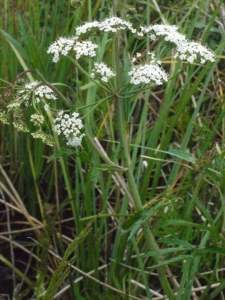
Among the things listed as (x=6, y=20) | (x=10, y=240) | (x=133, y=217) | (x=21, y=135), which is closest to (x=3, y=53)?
(x=6, y=20)

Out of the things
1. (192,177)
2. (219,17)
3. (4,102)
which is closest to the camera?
(4,102)

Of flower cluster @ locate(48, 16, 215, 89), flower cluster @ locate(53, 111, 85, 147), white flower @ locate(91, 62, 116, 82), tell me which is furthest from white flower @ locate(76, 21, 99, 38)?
flower cluster @ locate(53, 111, 85, 147)

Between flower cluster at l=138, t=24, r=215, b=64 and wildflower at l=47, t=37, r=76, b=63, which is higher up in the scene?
flower cluster at l=138, t=24, r=215, b=64

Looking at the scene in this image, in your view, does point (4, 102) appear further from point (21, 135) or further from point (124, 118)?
point (21, 135)

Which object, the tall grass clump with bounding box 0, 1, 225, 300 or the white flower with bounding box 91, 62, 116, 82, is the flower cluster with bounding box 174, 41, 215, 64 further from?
the white flower with bounding box 91, 62, 116, 82

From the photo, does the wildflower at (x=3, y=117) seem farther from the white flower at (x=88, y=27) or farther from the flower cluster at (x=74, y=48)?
the white flower at (x=88, y=27)

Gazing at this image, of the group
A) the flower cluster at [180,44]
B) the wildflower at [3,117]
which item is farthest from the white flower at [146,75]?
the wildflower at [3,117]

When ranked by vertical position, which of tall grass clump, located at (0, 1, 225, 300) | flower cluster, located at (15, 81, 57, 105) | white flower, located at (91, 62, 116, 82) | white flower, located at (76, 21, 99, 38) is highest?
white flower, located at (76, 21, 99, 38)

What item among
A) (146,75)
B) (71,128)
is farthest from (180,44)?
(71,128)
